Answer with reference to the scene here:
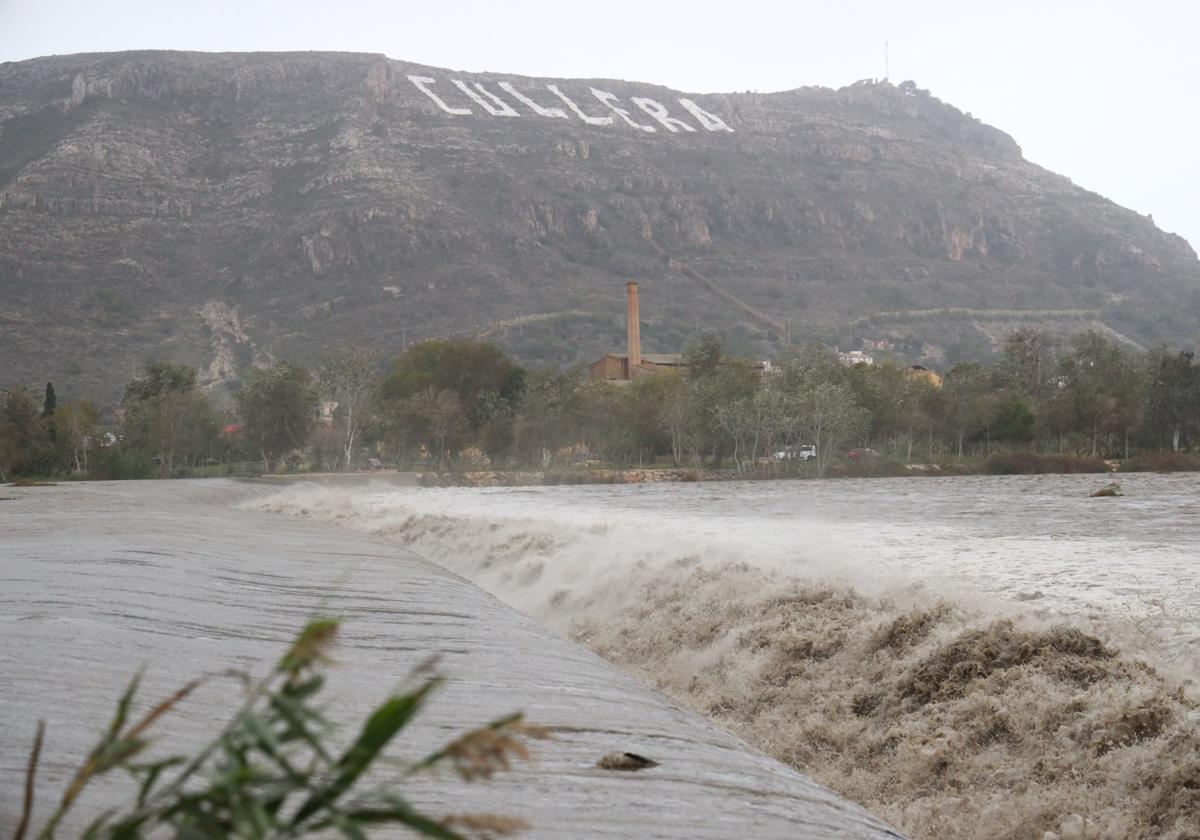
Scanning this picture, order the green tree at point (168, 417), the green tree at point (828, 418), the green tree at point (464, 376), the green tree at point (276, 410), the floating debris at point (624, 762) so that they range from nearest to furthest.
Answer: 1. the floating debris at point (624, 762)
2. the green tree at point (828, 418)
3. the green tree at point (168, 417)
4. the green tree at point (276, 410)
5. the green tree at point (464, 376)

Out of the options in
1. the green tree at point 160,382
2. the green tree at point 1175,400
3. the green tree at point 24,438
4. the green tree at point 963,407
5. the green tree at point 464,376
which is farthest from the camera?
the green tree at point 464,376

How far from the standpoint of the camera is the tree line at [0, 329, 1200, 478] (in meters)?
69.8

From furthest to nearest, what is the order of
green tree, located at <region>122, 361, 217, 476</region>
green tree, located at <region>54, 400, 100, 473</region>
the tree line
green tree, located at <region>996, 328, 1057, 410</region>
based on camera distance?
green tree, located at <region>996, 328, 1057, 410</region>
green tree, located at <region>122, 361, 217, 476</region>
the tree line
green tree, located at <region>54, 400, 100, 473</region>

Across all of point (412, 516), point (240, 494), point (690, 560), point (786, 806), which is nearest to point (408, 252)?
point (240, 494)

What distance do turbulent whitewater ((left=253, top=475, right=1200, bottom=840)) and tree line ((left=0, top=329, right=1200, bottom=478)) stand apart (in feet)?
175

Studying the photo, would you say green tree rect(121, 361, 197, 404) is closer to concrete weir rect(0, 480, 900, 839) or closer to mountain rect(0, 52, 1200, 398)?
mountain rect(0, 52, 1200, 398)

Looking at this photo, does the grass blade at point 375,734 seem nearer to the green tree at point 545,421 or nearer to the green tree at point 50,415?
the green tree at point 50,415

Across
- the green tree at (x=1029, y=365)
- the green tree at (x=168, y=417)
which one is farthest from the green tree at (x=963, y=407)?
the green tree at (x=168, y=417)

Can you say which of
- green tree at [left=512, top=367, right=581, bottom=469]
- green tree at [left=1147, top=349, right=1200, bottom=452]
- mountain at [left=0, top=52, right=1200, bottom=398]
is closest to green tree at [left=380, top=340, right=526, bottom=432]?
green tree at [left=512, top=367, right=581, bottom=469]

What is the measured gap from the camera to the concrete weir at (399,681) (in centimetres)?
339

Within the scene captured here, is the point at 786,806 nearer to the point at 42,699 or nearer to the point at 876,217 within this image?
the point at 42,699

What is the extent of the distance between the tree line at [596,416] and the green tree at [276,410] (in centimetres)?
11

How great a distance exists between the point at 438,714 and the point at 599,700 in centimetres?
110

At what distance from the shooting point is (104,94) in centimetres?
16875
